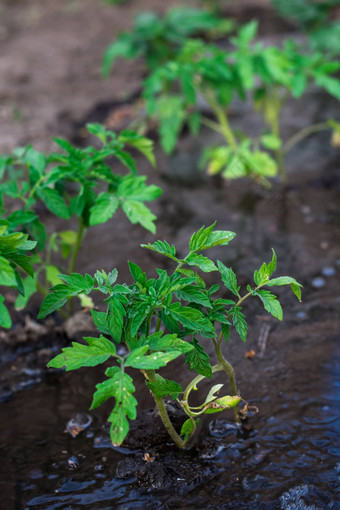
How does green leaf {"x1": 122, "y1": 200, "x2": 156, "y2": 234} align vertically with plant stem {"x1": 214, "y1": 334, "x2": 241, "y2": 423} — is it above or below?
above

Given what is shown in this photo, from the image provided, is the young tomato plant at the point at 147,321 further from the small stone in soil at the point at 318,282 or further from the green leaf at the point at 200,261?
the small stone in soil at the point at 318,282

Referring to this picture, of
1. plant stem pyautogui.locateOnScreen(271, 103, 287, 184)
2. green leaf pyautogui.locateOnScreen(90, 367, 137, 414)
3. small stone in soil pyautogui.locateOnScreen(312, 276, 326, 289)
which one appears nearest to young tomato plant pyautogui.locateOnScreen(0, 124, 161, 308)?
green leaf pyautogui.locateOnScreen(90, 367, 137, 414)

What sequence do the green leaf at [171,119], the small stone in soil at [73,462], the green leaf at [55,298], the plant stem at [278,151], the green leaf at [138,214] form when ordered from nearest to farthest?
1. the green leaf at [55,298]
2. the small stone in soil at [73,462]
3. the green leaf at [138,214]
4. the plant stem at [278,151]
5. the green leaf at [171,119]

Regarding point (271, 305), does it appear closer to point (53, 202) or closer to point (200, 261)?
point (200, 261)

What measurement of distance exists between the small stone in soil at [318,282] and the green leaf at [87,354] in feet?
5.37

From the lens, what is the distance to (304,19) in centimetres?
509

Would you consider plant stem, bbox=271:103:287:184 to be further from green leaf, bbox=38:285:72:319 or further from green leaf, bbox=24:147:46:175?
green leaf, bbox=38:285:72:319

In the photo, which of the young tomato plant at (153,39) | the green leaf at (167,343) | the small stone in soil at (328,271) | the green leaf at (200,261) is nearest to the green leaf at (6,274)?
the green leaf at (167,343)

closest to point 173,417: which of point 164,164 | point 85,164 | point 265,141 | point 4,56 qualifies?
point 85,164

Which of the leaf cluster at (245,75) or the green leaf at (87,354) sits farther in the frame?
the leaf cluster at (245,75)

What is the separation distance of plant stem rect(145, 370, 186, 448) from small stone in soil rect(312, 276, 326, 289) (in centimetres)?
132

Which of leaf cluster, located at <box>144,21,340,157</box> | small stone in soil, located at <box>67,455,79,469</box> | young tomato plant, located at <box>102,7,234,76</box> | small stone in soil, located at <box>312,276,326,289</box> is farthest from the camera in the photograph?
young tomato plant, located at <box>102,7,234,76</box>

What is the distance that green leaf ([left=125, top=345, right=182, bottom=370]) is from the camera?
159 centimetres

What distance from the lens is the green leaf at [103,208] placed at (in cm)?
223
